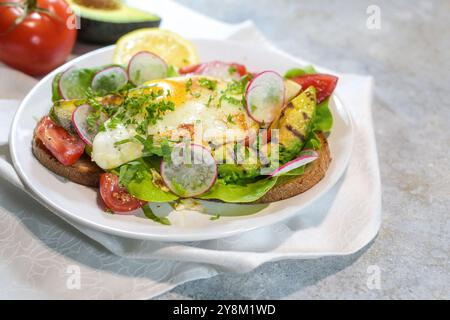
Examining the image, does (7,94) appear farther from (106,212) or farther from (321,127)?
A: (321,127)

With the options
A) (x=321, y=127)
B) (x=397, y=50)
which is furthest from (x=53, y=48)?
(x=397, y=50)

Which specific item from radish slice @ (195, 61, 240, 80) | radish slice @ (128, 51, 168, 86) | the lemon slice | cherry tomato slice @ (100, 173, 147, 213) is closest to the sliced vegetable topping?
radish slice @ (195, 61, 240, 80)

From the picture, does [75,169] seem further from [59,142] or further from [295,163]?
[295,163]

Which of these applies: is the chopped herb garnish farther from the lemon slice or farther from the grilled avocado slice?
the lemon slice

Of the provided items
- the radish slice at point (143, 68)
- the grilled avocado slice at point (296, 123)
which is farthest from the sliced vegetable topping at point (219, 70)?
the grilled avocado slice at point (296, 123)

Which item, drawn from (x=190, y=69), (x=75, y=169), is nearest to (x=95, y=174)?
(x=75, y=169)

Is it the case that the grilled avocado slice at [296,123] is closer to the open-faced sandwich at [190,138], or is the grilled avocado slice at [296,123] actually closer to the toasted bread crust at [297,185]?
the open-faced sandwich at [190,138]
